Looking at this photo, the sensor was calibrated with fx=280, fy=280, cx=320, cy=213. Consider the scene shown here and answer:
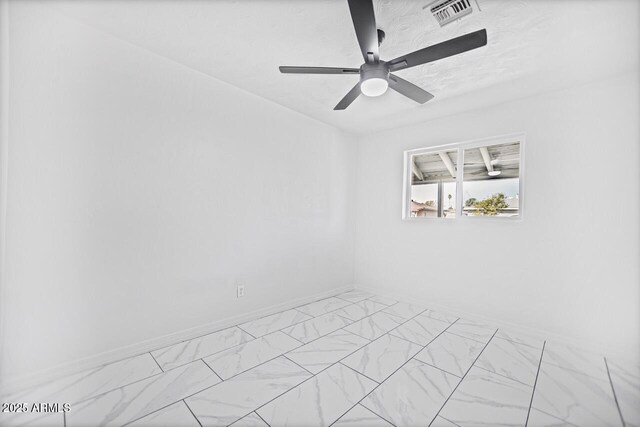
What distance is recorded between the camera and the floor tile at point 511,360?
2033mm

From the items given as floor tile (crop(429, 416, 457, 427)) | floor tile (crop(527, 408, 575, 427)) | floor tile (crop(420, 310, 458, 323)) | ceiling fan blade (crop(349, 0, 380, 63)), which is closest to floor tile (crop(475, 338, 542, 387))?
floor tile (crop(527, 408, 575, 427))

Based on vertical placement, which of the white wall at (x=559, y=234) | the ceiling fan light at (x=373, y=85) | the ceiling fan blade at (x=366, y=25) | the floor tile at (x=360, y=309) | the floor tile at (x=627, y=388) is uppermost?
the ceiling fan blade at (x=366, y=25)

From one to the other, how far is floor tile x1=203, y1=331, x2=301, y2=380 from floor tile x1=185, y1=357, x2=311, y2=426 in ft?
0.28

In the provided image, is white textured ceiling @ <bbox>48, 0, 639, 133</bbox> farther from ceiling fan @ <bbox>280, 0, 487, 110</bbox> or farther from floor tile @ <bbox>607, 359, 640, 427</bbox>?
floor tile @ <bbox>607, 359, 640, 427</bbox>

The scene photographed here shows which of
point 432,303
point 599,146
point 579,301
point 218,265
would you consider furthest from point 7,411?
point 599,146

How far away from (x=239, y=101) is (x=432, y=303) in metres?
3.21

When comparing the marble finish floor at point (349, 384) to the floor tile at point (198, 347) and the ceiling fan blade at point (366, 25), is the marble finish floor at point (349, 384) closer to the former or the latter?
the floor tile at point (198, 347)

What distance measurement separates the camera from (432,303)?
11.4ft

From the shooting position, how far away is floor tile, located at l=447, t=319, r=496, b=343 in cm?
267

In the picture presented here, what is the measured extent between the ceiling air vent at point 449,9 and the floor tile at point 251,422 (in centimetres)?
260

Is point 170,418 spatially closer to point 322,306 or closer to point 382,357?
point 382,357

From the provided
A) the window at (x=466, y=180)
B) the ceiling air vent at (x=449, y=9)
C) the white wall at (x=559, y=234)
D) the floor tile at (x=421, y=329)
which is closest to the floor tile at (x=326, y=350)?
the floor tile at (x=421, y=329)

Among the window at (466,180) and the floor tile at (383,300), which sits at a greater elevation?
the window at (466,180)

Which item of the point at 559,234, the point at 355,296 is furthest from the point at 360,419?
the point at 559,234
